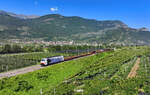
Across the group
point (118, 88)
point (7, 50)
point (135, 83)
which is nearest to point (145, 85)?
point (135, 83)

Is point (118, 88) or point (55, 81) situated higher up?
point (118, 88)

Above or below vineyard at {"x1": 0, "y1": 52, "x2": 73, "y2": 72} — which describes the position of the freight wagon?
above

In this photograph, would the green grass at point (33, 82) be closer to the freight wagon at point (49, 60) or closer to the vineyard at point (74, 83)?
the vineyard at point (74, 83)

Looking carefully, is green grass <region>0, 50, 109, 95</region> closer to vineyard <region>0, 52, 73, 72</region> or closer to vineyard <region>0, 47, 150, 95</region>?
vineyard <region>0, 47, 150, 95</region>

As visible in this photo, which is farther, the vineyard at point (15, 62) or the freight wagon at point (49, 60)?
the vineyard at point (15, 62)

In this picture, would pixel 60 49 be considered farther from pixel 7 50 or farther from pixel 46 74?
pixel 46 74

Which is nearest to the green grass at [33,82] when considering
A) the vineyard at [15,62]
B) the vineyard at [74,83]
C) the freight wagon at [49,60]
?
the vineyard at [74,83]

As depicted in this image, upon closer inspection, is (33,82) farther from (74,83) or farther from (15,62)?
(15,62)

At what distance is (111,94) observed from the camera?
90.4ft

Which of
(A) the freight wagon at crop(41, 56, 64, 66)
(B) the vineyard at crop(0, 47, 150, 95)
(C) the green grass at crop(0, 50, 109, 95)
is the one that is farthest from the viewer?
(A) the freight wagon at crop(41, 56, 64, 66)

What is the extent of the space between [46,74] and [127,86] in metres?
27.2

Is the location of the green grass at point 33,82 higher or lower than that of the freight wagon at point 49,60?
lower

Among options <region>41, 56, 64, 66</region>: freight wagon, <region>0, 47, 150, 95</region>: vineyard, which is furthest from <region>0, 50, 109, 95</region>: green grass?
<region>41, 56, 64, 66</region>: freight wagon

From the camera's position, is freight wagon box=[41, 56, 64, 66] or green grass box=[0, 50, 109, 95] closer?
green grass box=[0, 50, 109, 95]
